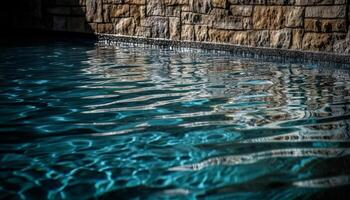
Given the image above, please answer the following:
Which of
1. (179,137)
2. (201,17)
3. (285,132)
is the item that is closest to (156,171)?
(179,137)

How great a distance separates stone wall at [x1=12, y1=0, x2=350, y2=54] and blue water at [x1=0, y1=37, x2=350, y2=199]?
Answer: 38.6 inches

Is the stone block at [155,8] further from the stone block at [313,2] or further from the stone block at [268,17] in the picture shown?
the stone block at [313,2]

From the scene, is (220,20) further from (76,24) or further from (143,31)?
(76,24)

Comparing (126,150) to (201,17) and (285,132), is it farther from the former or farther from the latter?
(201,17)

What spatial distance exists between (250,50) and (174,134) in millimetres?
4146

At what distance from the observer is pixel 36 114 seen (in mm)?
2977

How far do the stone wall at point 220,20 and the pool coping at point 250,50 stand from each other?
0.07 m

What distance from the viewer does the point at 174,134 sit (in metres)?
2.49

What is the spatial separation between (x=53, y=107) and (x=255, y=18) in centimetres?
395

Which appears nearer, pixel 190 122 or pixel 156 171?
pixel 156 171

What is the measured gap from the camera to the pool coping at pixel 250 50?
219 inches

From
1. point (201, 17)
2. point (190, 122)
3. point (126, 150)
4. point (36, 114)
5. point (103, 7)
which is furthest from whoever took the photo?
point (103, 7)

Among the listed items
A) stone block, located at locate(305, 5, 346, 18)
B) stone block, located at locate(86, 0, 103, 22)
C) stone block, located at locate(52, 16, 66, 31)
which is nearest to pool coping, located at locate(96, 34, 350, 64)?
stone block, located at locate(86, 0, 103, 22)

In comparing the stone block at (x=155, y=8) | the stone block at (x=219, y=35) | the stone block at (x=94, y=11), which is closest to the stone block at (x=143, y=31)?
the stone block at (x=155, y=8)
